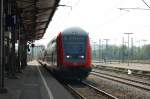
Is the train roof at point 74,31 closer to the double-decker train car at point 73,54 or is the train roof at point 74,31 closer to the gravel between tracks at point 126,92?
the double-decker train car at point 73,54

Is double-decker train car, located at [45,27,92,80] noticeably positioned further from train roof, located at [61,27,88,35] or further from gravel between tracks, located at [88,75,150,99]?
gravel between tracks, located at [88,75,150,99]

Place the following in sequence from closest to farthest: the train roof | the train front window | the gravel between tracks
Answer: the gravel between tracks, the train front window, the train roof

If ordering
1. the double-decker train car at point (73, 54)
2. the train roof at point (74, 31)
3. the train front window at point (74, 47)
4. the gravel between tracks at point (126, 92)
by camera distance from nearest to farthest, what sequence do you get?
the gravel between tracks at point (126, 92), the double-decker train car at point (73, 54), the train front window at point (74, 47), the train roof at point (74, 31)

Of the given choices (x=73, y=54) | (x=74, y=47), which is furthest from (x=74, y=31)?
(x=73, y=54)

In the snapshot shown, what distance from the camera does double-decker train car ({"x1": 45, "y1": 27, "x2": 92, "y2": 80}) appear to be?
24.7 metres

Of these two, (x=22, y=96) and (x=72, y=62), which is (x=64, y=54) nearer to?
(x=72, y=62)

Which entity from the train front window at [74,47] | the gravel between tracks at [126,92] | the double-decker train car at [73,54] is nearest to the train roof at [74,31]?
the double-decker train car at [73,54]

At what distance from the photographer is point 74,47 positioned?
25531mm

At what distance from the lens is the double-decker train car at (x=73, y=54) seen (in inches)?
974

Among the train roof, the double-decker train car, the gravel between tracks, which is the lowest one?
the gravel between tracks

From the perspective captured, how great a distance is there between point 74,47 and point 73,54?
541mm

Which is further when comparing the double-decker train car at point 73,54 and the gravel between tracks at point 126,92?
the double-decker train car at point 73,54

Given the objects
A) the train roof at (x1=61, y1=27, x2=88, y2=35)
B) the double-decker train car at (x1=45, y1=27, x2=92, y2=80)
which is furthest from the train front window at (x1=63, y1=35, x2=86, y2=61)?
the train roof at (x1=61, y1=27, x2=88, y2=35)

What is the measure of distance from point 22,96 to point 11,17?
5776mm
